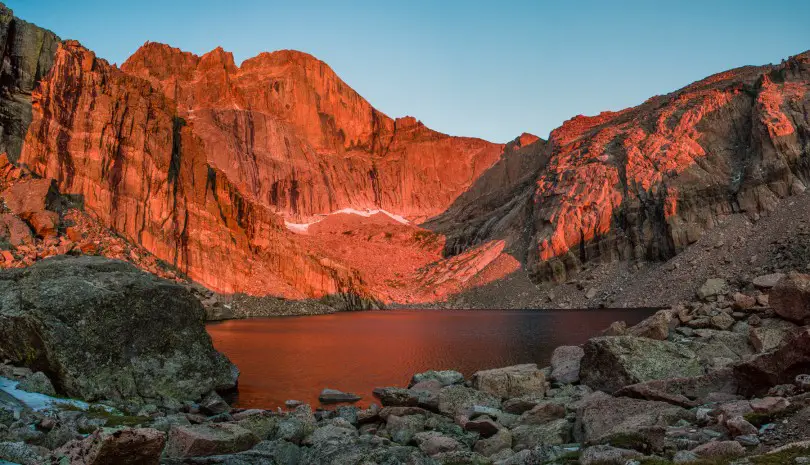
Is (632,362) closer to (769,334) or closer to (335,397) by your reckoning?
(769,334)

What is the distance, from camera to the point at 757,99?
98312 millimetres

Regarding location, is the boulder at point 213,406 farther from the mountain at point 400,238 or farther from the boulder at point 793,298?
the mountain at point 400,238

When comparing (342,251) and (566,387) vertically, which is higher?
(342,251)

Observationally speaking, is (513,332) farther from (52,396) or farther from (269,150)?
(269,150)

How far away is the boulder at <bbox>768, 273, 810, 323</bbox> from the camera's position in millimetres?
19281

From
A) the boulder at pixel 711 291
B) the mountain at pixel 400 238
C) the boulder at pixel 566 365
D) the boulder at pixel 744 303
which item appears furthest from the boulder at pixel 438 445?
the mountain at pixel 400 238

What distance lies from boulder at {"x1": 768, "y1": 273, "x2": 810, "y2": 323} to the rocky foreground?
7 centimetres

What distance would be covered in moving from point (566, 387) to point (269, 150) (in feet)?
551

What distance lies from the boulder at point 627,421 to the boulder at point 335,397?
37.2ft

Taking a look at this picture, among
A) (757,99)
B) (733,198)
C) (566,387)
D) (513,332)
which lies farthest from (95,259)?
(757,99)

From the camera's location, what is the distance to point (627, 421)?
11445 mm

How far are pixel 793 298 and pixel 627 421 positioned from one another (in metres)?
13.1

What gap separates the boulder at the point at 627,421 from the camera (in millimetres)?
9430

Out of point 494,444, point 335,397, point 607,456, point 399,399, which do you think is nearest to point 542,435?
point 494,444
